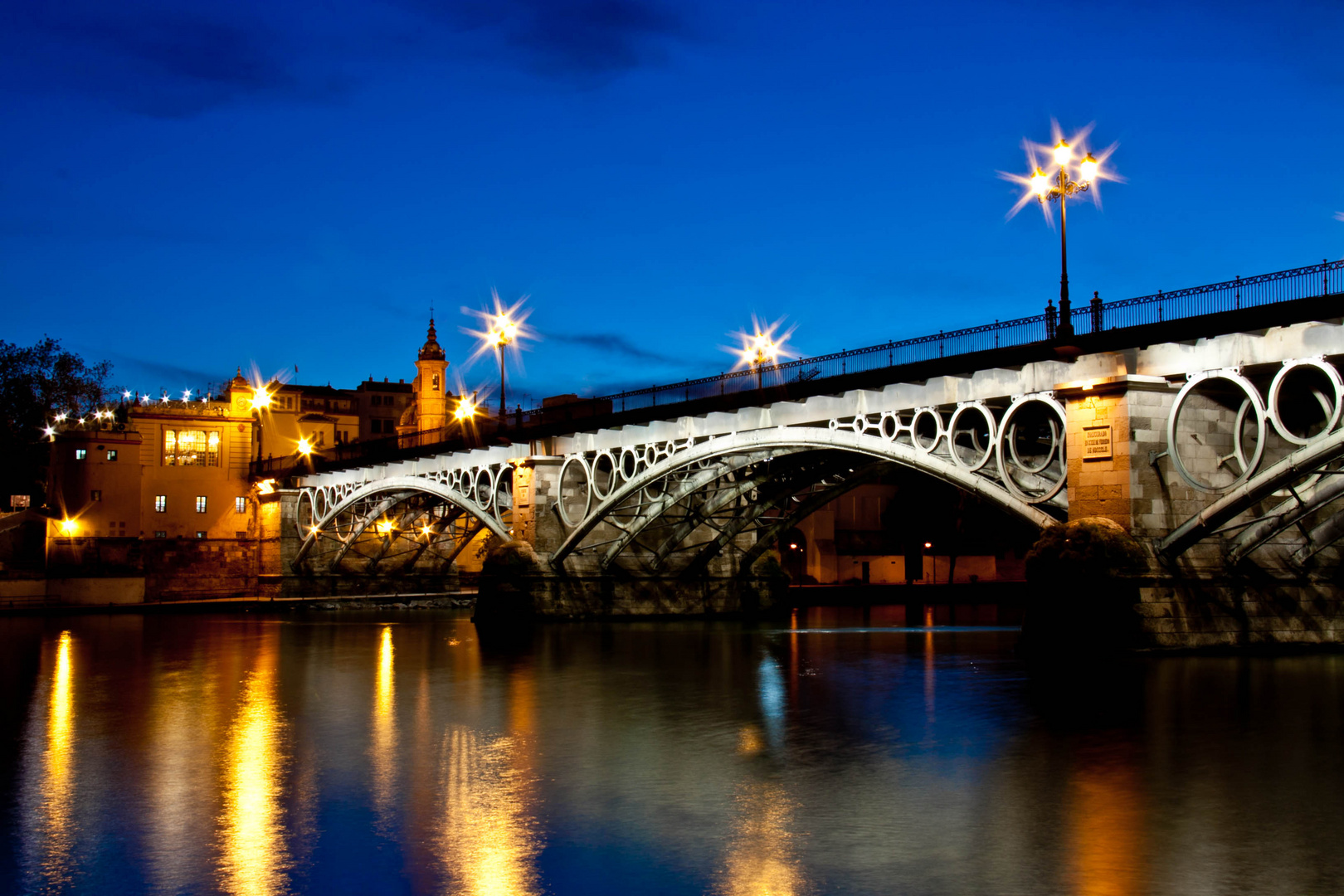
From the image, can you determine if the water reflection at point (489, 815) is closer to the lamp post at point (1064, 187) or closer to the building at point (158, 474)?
the lamp post at point (1064, 187)

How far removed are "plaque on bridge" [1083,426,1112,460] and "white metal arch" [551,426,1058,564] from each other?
181cm

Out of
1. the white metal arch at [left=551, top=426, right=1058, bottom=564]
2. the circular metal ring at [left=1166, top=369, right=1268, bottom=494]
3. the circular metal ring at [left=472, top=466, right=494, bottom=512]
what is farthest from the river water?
the circular metal ring at [left=472, top=466, right=494, bottom=512]

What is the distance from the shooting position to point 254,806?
12.2 metres

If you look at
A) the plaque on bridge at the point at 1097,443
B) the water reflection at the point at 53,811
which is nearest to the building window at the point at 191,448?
the water reflection at the point at 53,811

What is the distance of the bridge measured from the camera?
24250 mm

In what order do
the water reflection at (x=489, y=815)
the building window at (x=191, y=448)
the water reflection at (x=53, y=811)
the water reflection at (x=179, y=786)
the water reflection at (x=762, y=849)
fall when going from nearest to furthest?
the water reflection at (x=762, y=849)
the water reflection at (x=489, y=815)
the water reflection at (x=53, y=811)
the water reflection at (x=179, y=786)
the building window at (x=191, y=448)

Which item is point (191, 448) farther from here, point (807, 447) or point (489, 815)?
point (489, 815)

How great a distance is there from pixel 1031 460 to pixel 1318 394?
33.2ft

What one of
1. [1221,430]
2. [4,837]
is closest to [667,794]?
[4,837]

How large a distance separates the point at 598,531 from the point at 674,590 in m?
3.60

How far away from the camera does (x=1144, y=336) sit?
84.2ft

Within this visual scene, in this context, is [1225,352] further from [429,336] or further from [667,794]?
[429,336]

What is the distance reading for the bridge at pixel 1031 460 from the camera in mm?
24250

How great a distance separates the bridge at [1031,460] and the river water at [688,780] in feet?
8.13
